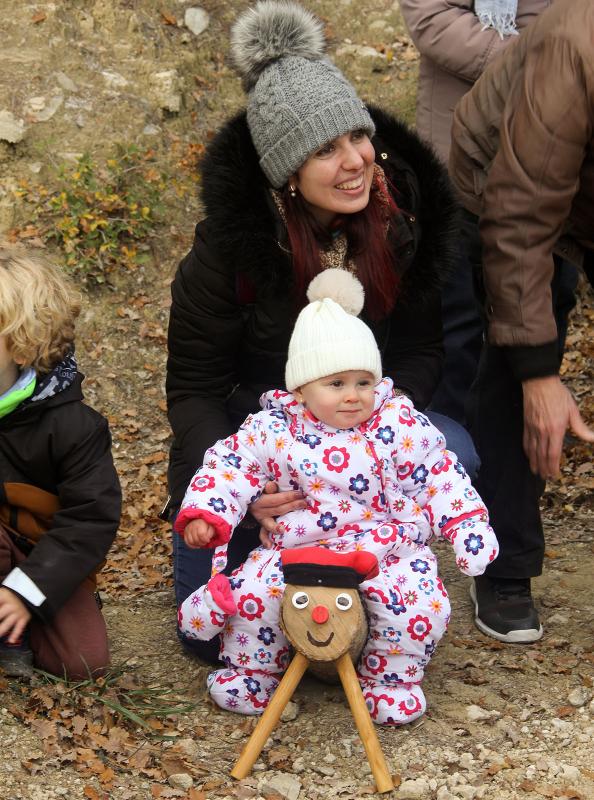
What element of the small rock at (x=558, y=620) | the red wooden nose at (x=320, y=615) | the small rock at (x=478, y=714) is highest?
the red wooden nose at (x=320, y=615)

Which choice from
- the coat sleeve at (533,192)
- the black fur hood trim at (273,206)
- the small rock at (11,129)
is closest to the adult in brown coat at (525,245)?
the coat sleeve at (533,192)

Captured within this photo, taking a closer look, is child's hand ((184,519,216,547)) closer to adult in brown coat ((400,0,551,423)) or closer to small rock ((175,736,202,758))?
small rock ((175,736,202,758))

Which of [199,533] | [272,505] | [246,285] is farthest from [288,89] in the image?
[199,533]

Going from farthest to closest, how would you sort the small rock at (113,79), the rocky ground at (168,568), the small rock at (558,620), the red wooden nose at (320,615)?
the small rock at (113,79) < the small rock at (558,620) < the rocky ground at (168,568) < the red wooden nose at (320,615)

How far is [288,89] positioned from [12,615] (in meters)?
1.96

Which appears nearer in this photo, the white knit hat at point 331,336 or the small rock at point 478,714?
the white knit hat at point 331,336

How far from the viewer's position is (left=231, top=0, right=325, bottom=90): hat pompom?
365 cm

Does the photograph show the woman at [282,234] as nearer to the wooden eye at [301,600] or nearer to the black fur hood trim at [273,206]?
the black fur hood trim at [273,206]

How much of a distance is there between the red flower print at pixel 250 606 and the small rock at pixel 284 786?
0.50 meters

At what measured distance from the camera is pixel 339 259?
3762 millimetres

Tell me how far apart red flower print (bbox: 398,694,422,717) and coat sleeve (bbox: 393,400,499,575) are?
516mm

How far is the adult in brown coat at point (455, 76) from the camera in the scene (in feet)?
15.8

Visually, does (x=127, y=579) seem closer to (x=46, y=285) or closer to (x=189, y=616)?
(x=189, y=616)

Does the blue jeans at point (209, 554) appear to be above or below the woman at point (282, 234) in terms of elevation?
below
